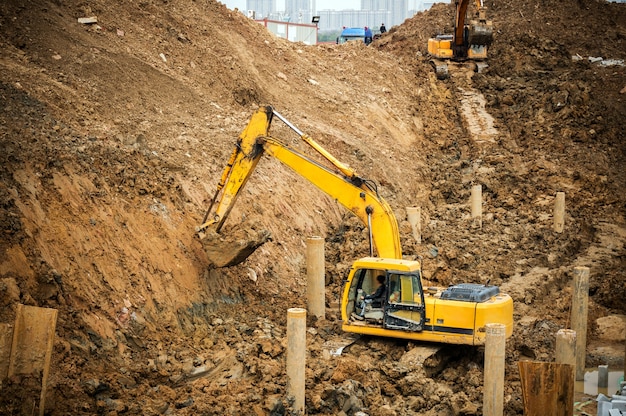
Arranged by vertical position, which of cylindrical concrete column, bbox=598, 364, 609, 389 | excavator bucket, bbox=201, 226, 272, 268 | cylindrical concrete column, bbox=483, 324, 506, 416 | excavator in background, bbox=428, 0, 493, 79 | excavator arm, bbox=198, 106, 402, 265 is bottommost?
cylindrical concrete column, bbox=598, 364, 609, 389

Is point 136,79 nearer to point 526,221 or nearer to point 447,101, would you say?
point 526,221

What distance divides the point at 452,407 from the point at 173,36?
569 inches

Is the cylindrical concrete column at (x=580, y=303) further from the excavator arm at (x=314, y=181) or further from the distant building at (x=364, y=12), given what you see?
the distant building at (x=364, y=12)

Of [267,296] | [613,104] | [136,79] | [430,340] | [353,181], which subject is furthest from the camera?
[613,104]

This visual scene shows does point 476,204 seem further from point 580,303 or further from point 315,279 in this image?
point 315,279

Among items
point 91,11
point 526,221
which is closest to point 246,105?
point 91,11

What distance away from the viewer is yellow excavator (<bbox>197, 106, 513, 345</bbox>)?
12.4m

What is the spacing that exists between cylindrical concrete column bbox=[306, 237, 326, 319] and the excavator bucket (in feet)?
2.62

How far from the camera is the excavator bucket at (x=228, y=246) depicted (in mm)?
14070

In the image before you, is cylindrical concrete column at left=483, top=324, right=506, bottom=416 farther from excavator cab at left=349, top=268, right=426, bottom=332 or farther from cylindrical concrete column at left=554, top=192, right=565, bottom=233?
cylindrical concrete column at left=554, top=192, right=565, bottom=233

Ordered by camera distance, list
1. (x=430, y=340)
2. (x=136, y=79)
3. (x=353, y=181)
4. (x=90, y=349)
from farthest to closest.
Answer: (x=136, y=79), (x=353, y=181), (x=430, y=340), (x=90, y=349)

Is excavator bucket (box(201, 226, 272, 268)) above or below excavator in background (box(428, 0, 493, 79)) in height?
below

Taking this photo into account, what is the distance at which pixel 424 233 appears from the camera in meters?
19.6

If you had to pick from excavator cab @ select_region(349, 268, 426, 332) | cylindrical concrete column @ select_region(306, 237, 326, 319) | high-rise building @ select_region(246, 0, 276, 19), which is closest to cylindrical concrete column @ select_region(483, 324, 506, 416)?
excavator cab @ select_region(349, 268, 426, 332)
